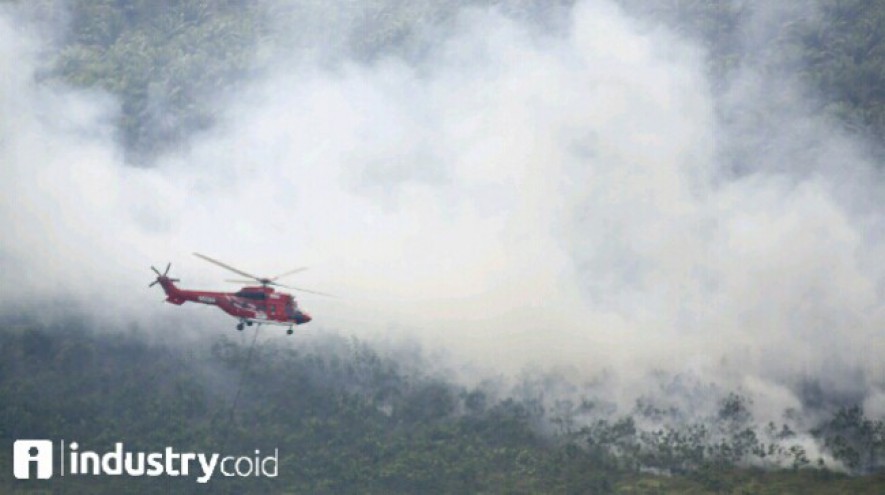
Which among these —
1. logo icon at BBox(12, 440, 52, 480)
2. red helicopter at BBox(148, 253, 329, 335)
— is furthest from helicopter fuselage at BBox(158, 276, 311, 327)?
logo icon at BBox(12, 440, 52, 480)

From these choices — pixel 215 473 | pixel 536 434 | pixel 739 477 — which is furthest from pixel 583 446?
pixel 215 473

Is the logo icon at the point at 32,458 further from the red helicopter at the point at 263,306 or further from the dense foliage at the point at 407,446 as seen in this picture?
the red helicopter at the point at 263,306

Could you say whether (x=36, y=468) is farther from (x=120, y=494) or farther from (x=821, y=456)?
(x=821, y=456)

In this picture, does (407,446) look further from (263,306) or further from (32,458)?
(32,458)

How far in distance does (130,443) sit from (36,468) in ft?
39.8

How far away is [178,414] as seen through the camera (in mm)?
197125

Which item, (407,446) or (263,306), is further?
(407,446)

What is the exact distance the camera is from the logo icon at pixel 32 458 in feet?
605

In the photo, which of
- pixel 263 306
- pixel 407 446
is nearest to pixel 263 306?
pixel 263 306

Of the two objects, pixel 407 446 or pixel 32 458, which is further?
pixel 407 446

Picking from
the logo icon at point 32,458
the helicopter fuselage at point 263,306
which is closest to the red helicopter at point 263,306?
the helicopter fuselage at point 263,306

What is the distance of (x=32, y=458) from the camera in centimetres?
18625

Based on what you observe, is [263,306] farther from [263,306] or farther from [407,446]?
[407,446]

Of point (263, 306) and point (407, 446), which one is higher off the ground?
point (263, 306)
